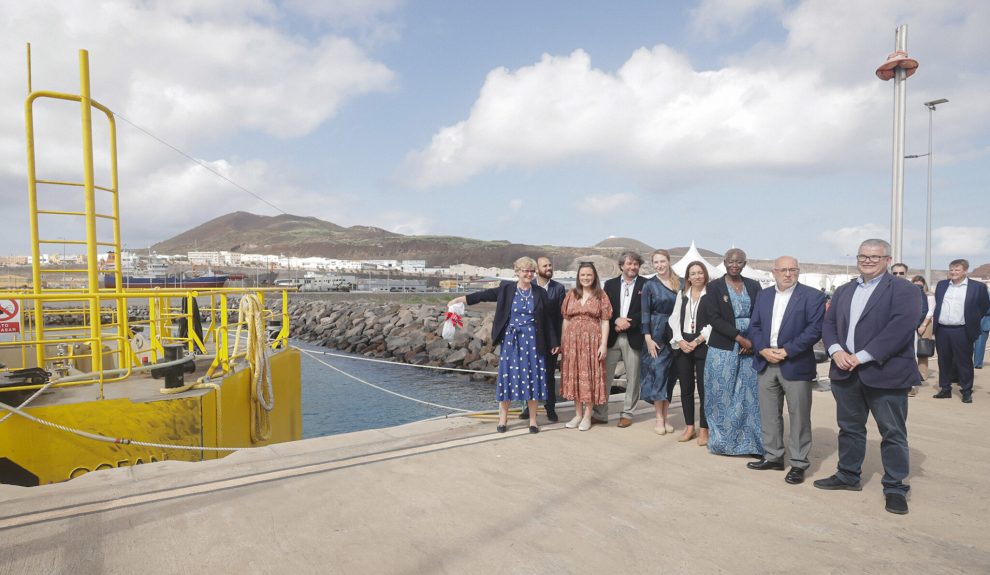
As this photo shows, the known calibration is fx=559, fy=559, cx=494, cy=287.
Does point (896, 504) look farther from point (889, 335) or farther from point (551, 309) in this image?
point (551, 309)

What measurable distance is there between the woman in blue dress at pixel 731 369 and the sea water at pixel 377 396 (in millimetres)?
9003

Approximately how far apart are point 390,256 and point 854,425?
146411mm

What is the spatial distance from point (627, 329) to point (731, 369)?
1.15m

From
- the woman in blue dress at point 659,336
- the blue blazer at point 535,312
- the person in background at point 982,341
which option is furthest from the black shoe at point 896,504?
the person in background at point 982,341

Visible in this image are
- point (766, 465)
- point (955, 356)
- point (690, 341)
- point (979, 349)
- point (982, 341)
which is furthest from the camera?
point (979, 349)

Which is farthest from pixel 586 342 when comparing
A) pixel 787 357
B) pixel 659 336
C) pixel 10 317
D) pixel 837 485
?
pixel 10 317

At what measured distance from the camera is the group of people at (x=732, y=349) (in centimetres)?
366

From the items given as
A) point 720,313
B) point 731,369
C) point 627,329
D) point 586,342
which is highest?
point 720,313

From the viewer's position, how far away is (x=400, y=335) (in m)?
A: 24.7

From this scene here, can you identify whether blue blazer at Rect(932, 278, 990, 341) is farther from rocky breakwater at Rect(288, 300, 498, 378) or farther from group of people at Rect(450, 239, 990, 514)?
rocky breakwater at Rect(288, 300, 498, 378)

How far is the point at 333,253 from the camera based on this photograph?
6088 inches

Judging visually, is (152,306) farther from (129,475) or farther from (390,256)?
(390,256)

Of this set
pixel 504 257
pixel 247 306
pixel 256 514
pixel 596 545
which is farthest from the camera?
pixel 504 257

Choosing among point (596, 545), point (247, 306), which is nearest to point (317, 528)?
point (596, 545)
